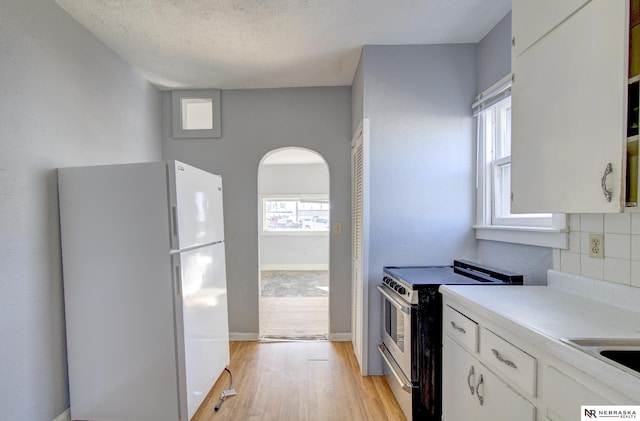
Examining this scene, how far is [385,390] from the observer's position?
83.4 inches

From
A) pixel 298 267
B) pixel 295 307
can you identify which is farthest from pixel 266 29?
pixel 298 267

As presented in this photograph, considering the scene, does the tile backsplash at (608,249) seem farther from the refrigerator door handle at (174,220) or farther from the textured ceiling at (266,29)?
the refrigerator door handle at (174,220)

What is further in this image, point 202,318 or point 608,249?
point 202,318

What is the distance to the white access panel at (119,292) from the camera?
5.48ft

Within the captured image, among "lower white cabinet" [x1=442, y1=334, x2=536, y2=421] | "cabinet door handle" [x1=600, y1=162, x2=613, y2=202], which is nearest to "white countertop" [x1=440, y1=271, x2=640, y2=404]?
"lower white cabinet" [x1=442, y1=334, x2=536, y2=421]

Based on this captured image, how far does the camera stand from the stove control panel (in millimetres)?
1678

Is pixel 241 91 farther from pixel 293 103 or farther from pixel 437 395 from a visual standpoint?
pixel 437 395

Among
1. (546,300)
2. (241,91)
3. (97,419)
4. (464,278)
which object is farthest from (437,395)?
(241,91)

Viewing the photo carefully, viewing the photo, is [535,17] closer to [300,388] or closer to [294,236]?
[300,388]

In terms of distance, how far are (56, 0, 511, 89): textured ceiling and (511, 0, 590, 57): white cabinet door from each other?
0.60 metres

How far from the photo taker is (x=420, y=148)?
88.5 inches

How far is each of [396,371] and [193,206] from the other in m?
1.75

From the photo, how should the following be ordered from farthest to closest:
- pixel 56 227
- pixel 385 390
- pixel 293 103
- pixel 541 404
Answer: pixel 293 103 → pixel 385 390 → pixel 56 227 → pixel 541 404

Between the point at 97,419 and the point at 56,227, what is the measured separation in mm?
1240
